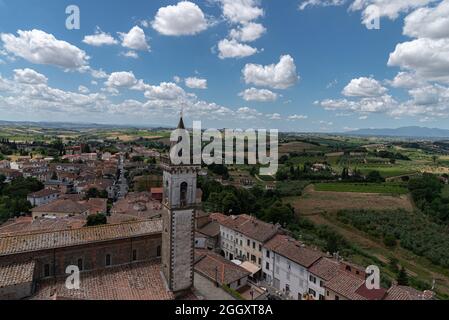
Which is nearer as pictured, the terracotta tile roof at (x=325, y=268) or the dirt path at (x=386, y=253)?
the terracotta tile roof at (x=325, y=268)

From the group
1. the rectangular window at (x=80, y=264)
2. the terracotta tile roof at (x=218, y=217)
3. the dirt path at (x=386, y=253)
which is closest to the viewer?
the rectangular window at (x=80, y=264)

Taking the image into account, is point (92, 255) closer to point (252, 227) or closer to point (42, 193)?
point (252, 227)

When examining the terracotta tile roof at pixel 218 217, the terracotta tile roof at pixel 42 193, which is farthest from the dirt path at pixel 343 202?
the terracotta tile roof at pixel 42 193

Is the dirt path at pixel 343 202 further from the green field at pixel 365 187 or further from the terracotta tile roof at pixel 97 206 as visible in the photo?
the terracotta tile roof at pixel 97 206

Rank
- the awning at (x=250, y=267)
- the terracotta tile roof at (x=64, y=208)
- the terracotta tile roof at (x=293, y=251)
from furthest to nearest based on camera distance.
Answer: the terracotta tile roof at (x=64, y=208), the awning at (x=250, y=267), the terracotta tile roof at (x=293, y=251)

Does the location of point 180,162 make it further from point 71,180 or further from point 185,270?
point 71,180

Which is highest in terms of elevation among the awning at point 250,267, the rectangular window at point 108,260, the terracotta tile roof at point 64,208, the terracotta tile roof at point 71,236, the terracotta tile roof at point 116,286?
the terracotta tile roof at point 71,236
